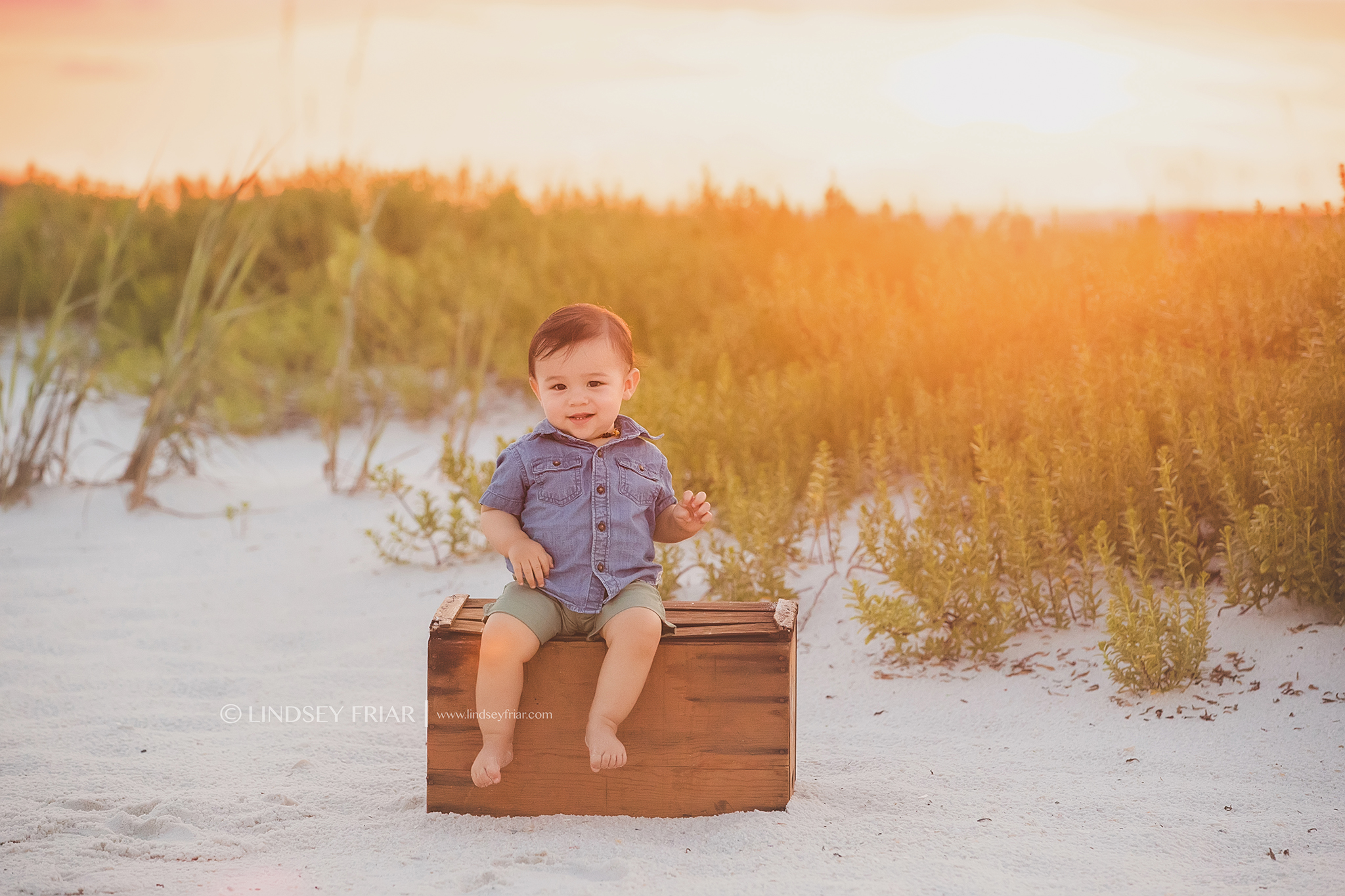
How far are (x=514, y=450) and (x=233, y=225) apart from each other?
7987 mm

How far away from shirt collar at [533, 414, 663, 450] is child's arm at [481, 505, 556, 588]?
22cm

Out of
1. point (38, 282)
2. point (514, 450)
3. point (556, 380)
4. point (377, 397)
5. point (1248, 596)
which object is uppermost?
point (38, 282)

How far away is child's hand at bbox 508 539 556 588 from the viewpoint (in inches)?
102

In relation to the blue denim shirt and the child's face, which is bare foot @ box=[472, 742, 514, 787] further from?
the child's face

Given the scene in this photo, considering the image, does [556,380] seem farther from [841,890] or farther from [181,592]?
[181,592]

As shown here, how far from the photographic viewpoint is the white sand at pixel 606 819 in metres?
2.37

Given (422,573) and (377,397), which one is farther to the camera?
(377,397)

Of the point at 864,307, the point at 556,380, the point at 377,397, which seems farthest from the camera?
the point at 377,397

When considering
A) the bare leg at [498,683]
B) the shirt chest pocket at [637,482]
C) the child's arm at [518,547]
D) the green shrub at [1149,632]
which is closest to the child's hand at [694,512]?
the shirt chest pocket at [637,482]

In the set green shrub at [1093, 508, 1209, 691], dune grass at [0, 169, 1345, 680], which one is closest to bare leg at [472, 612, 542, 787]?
dune grass at [0, 169, 1345, 680]

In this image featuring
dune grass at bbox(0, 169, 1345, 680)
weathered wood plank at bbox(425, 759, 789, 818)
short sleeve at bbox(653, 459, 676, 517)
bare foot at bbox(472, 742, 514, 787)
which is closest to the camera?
bare foot at bbox(472, 742, 514, 787)

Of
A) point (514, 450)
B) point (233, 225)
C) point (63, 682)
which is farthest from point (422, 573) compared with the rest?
point (233, 225)

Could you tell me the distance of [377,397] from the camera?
739cm

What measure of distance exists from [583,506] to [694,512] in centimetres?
27
